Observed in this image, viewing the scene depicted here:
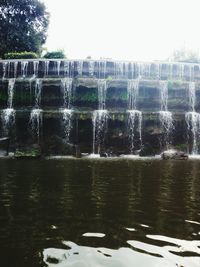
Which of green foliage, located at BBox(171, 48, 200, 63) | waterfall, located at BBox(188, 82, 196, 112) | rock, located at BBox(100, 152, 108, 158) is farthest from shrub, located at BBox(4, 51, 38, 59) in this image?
green foliage, located at BBox(171, 48, 200, 63)

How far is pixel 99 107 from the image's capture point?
30.3 meters

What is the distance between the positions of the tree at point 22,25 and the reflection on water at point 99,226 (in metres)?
42.1

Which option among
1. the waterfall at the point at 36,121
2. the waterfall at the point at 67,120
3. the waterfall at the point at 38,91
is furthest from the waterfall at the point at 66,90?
the waterfall at the point at 36,121

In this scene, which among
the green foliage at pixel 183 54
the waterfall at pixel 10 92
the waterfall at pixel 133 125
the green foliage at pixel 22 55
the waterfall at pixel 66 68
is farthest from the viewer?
the green foliage at pixel 183 54

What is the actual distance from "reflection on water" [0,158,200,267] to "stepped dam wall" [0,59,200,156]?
15.1 meters

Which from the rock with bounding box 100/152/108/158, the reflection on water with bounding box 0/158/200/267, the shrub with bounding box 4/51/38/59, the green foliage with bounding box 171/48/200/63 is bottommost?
the rock with bounding box 100/152/108/158

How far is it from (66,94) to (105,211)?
80.7ft

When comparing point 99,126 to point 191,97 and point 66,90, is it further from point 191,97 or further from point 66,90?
point 191,97

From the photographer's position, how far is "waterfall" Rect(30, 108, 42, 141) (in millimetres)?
26859

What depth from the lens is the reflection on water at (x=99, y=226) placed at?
3986mm

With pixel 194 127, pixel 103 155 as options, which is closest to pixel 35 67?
pixel 103 155

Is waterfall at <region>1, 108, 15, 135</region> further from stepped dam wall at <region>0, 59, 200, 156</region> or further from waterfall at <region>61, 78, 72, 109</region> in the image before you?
waterfall at <region>61, 78, 72, 109</region>

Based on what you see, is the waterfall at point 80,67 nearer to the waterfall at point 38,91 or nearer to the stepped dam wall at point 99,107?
the stepped dam wall at point 99,107

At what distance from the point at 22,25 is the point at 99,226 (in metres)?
48.0
